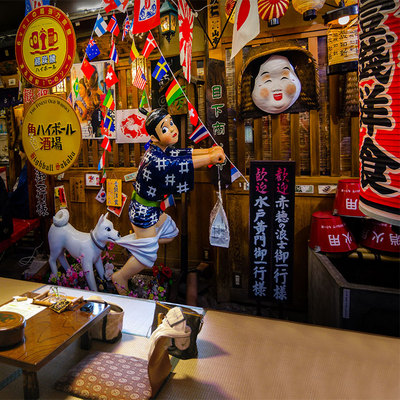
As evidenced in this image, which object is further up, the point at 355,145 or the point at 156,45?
the point at 156,45

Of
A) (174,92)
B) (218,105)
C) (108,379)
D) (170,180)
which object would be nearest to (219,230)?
(170,180)

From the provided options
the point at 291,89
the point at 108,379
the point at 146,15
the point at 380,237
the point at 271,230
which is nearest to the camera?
the point at 108,379

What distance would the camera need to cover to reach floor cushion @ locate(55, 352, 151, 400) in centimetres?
202

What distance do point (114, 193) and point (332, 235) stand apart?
3432 millimetres

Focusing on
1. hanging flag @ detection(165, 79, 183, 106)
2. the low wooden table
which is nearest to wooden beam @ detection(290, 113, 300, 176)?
hanging flag @ detection(165, 79, 183, 106)

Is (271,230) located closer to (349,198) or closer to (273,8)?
(349,198)

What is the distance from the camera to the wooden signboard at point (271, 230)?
11.8 feet

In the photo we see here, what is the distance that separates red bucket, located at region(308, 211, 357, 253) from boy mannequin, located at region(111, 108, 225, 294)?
5.26 ft

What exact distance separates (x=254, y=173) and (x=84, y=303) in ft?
7.19

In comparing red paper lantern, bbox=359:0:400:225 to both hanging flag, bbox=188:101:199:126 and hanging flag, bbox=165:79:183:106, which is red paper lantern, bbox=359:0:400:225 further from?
hanging flag, bbox=165:79:183:106

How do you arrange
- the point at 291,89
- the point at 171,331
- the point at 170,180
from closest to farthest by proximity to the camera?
the point at 171,331, the point at 170,180, the point at 291,89

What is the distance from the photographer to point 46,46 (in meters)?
3.20

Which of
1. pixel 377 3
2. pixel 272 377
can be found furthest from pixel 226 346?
pixel 377 3

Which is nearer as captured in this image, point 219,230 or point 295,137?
point 219,230
